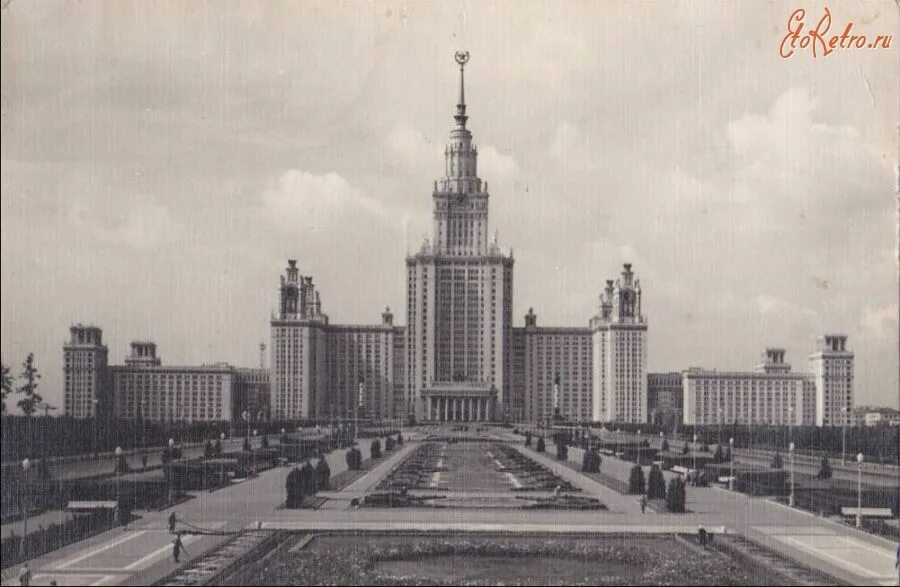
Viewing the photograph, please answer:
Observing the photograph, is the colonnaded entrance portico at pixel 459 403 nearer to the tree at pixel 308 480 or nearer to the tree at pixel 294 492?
the tree at pixel 308 480

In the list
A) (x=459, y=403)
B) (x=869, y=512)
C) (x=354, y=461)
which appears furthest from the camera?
(x=459, y=403)

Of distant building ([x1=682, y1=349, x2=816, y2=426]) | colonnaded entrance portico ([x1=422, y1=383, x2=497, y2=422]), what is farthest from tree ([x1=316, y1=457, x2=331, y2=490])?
distant building ([x1=682, y1=349, x2=816, y2=426])

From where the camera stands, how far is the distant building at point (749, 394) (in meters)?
150

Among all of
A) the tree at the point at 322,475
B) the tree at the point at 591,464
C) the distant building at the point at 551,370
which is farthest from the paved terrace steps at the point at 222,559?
the distant building at the point at 551,370

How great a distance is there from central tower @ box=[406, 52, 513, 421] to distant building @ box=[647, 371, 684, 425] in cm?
1880

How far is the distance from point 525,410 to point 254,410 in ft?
112

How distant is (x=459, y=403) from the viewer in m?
145

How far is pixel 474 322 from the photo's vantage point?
494 ft

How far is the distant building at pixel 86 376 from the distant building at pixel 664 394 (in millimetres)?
65742

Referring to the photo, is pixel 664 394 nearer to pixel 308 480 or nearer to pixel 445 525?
pixel 308 480

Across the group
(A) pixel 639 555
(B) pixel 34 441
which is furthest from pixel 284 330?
(A) pixel 639 555

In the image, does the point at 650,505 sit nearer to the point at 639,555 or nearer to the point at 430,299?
the point at 639,555

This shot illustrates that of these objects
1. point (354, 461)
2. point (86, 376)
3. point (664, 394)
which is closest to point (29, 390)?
point (354, 461)

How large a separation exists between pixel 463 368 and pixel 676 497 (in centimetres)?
10894
